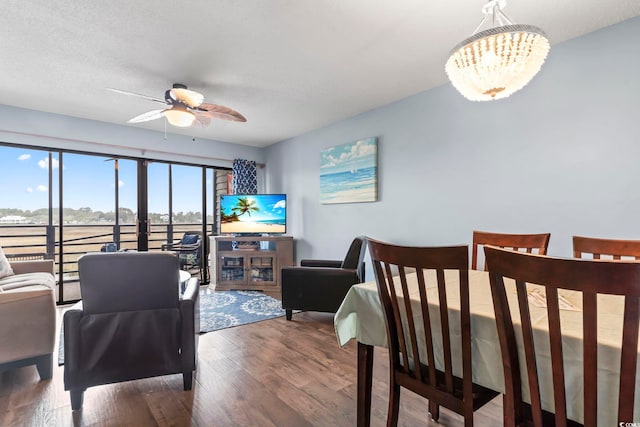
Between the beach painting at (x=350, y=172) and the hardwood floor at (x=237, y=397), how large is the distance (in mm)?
1961

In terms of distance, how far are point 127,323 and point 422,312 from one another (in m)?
1.67

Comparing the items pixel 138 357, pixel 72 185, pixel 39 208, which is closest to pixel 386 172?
pixel 138 357

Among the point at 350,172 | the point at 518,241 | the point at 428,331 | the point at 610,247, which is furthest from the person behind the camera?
the point at 350,172

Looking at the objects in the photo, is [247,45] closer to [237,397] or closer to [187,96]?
[187,96]

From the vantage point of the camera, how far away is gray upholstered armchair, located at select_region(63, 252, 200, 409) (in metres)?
1.69

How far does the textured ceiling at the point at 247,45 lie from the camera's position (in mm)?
1907

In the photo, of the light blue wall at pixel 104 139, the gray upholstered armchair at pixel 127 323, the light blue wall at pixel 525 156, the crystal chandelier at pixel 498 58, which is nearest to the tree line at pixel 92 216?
the light blue wall at pixel 104 139

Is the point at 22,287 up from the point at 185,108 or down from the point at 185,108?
down

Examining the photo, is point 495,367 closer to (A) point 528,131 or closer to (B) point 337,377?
(B) point 337,377

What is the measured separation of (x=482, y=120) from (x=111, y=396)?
11.6 ft

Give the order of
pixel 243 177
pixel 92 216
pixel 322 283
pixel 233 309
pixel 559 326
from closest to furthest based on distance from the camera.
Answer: pixel 559 326, pixel 322 283, pixel 233 309, pixel 92 216, pixel 243 177

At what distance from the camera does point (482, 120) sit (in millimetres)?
2779

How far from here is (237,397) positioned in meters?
1.87

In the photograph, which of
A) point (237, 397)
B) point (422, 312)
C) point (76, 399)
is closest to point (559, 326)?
point (422, 312)
